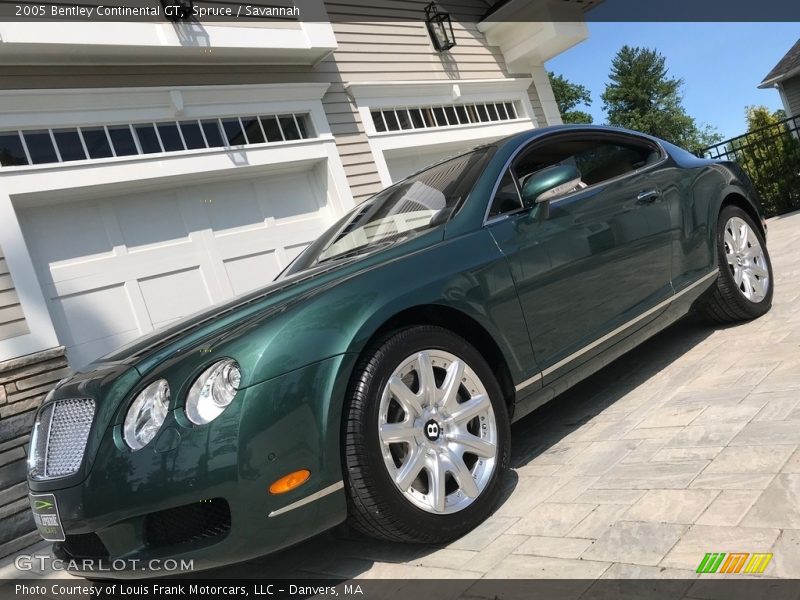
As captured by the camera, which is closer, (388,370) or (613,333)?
(388,370)

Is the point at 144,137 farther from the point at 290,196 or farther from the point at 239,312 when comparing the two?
the point at 239,312

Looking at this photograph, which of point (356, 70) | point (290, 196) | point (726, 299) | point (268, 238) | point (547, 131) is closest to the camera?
point (547, 131)

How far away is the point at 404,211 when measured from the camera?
10.1ft

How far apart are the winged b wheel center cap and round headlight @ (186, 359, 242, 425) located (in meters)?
0.68

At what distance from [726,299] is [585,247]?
139 centimetres

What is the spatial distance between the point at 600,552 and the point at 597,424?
3.87 feet

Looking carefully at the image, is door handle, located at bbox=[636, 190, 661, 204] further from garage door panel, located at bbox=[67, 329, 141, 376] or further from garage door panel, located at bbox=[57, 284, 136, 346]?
garage door panel, located at bbox=[57, 284, 136, 346]

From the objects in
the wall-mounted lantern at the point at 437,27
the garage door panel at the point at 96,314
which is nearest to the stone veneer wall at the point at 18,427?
the garage door panel at the point at 96,314

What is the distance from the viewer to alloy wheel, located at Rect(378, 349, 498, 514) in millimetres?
2191

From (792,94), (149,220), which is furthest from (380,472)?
(792,94)

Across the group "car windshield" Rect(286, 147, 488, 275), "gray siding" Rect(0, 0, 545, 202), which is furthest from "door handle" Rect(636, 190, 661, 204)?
"gray siding" Rect(0, 0, 545, 202)

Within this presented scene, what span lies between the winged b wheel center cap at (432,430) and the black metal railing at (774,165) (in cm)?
937

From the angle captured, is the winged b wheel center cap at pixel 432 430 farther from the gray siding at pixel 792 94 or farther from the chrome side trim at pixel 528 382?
the gray siding at pixel 792 94

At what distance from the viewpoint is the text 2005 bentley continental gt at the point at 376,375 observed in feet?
6.37
